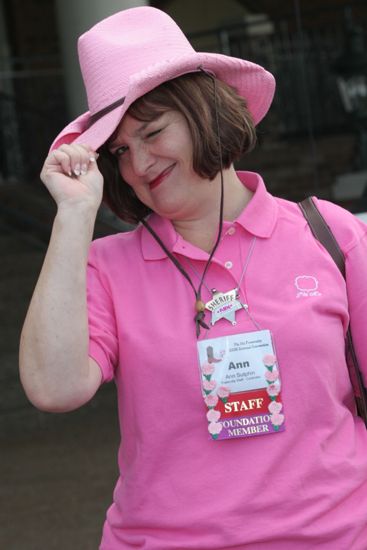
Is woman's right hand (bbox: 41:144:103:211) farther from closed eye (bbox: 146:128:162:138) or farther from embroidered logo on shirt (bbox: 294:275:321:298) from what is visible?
embroidered logo on shirt (bbox: 294:275:321:298)

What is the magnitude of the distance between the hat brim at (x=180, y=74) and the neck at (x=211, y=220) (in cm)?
18

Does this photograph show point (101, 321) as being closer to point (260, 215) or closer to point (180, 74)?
point (260, 215)

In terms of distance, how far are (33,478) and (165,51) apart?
15.5ft

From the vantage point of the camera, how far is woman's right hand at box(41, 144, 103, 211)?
7.59 ft

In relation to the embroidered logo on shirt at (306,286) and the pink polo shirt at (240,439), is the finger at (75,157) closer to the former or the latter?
the pink polo shirt at (240,439)

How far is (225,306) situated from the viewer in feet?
7.44

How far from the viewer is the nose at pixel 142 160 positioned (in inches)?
91.0

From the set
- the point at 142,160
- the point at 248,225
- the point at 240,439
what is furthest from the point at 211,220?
the point at 240,439

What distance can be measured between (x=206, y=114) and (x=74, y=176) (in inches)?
11.1

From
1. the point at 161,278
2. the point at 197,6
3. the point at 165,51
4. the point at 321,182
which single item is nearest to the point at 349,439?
the point at 161,278

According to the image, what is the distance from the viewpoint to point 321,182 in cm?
908

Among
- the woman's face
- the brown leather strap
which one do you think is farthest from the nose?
the brown leather strap

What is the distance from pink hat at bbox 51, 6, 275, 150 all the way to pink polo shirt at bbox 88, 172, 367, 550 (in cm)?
28

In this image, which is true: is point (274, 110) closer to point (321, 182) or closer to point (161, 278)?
point (321, 182)
